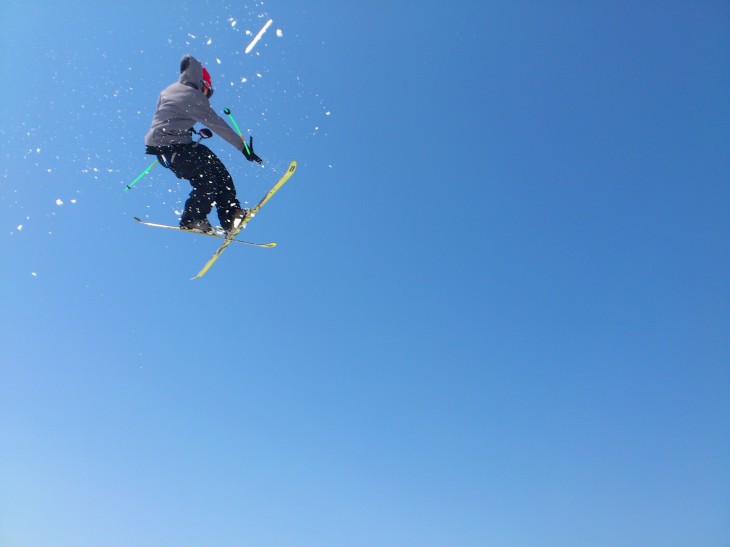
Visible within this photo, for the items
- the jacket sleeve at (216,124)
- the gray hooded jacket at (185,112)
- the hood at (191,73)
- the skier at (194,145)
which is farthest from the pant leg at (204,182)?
the hood at (191,73)

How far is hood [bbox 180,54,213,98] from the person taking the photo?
646 centimetres

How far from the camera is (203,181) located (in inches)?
273

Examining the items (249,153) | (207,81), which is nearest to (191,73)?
(207,81)

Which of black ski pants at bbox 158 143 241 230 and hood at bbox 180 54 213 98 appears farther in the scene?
black ski pants at bbox 158 143 241 230

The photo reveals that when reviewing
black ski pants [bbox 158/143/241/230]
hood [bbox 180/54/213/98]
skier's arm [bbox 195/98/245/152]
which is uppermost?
hood [bbox 180/54/213/98]

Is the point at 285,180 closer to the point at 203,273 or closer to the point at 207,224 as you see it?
the point at 207,224

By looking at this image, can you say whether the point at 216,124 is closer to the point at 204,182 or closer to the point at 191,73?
the point at 191,73

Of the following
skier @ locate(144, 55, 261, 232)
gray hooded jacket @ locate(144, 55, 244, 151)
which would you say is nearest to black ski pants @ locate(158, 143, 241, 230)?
skier @ locate(144, 55, 261, 232)

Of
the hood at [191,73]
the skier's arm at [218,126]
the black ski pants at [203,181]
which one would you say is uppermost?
the hood at [191,73]

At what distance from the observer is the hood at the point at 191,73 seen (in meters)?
6.46

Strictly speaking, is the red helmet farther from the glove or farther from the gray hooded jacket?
the glove

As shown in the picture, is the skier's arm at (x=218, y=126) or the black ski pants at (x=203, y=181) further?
the black ski pants at (x=203, y=181)

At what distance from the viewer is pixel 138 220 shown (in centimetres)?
812

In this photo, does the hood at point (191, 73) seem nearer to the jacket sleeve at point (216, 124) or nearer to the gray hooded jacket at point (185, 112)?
the gray hooded jacket at point (185, 112)
